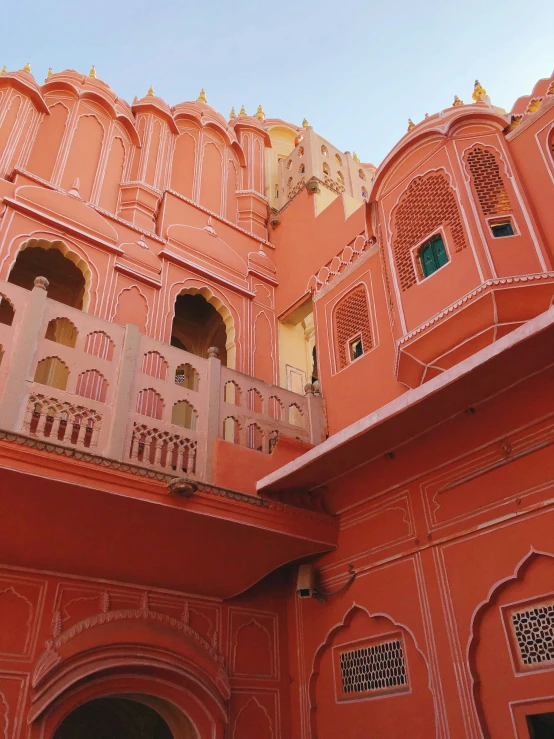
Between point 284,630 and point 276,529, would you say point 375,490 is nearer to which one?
point 276,529

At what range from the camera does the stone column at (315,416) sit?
629 cm

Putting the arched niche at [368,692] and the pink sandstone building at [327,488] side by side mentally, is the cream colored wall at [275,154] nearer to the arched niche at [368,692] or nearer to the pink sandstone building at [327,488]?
the pink sandstone building at [327,488]

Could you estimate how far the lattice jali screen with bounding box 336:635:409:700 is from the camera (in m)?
4.81

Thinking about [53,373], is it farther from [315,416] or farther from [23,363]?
[315,416]

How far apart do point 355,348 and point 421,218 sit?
1455 mm

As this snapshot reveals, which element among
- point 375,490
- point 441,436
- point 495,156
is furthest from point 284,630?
point 495,156

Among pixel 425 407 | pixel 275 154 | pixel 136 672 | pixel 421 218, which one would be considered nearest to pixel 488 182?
pixel 421 218

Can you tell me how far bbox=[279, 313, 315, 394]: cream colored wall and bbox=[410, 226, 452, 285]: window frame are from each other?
266cm

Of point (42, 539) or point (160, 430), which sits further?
point (160, 430)

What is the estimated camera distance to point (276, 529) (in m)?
5.30

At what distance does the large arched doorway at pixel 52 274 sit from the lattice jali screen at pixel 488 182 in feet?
15.9

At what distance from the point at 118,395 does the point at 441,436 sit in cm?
256

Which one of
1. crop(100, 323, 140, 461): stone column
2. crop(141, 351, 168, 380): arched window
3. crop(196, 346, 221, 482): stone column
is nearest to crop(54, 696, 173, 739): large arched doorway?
crop(141, 351, 168, 380): arched window

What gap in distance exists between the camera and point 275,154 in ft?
36.7
